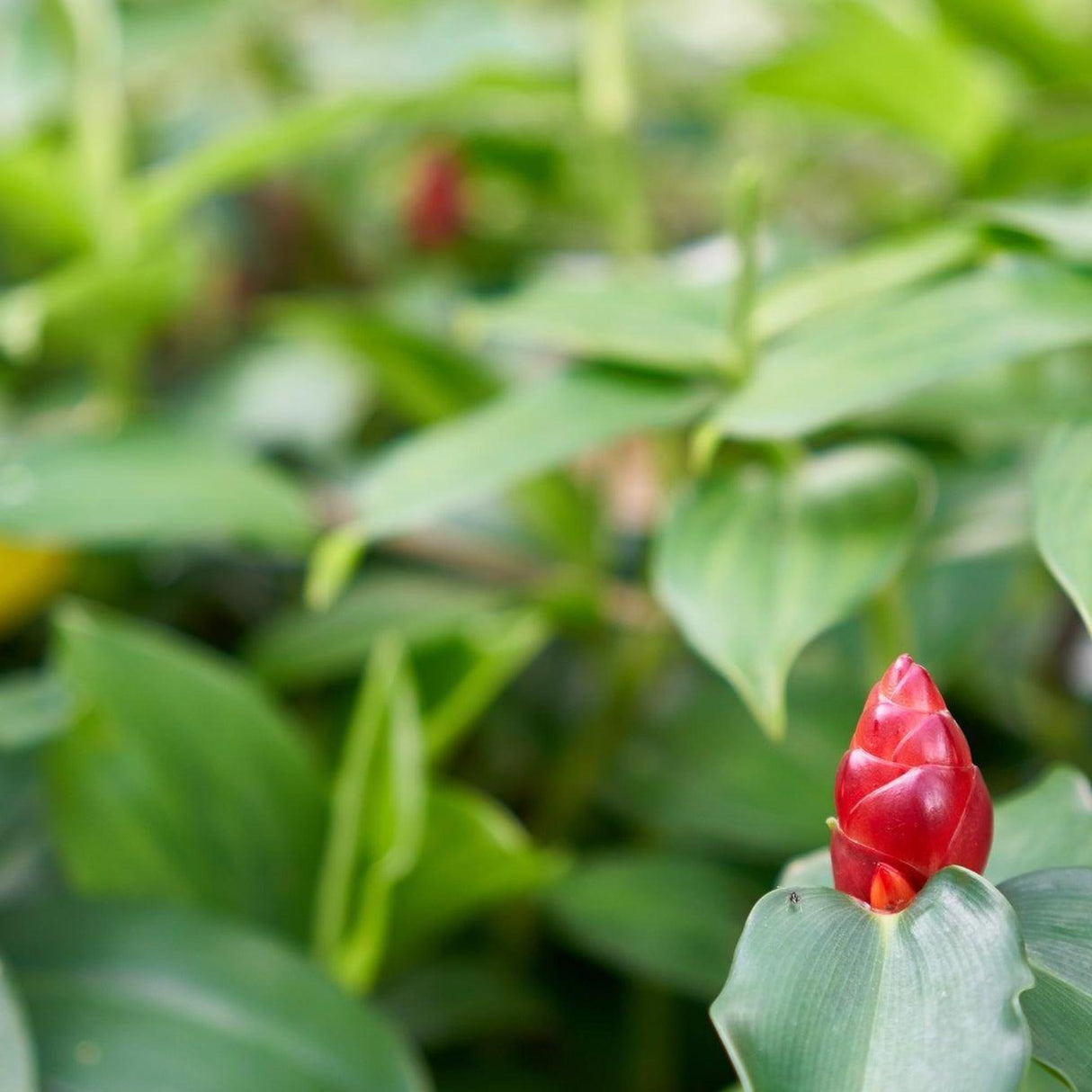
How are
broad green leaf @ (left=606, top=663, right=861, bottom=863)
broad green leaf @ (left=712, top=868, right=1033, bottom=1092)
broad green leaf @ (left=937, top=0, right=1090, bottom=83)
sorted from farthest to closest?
broad green leaf @ (left=937, top=0, right=1090, bottom=83)
broad green leaf @ (left=606, top=663, right=861, bottom=863)
broad green leaf @ (left=712, top=868, right=1033, bottom=1092)

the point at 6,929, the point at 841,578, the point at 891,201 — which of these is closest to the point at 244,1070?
the point at 6,929

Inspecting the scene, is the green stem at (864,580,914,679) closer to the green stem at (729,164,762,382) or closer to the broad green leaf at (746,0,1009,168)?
the green stem at (729,164,762,382)

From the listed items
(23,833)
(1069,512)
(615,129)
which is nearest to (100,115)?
(615,129)

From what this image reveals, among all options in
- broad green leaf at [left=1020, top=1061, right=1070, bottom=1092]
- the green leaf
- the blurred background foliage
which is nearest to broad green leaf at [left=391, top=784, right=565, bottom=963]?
the blurred background foliage

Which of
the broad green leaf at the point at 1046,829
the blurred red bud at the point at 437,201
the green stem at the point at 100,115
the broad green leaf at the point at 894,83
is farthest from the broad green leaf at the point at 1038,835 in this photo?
the blurred red bud at the point at 437,201

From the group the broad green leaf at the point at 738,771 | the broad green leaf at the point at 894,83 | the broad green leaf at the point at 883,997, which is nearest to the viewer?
the broad green leaf at the point at 883,997

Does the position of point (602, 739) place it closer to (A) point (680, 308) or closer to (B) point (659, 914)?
(B) point (659, 914)

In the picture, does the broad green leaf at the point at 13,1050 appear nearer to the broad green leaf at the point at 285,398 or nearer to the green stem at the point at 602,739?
the green stem at the point at 602,739
